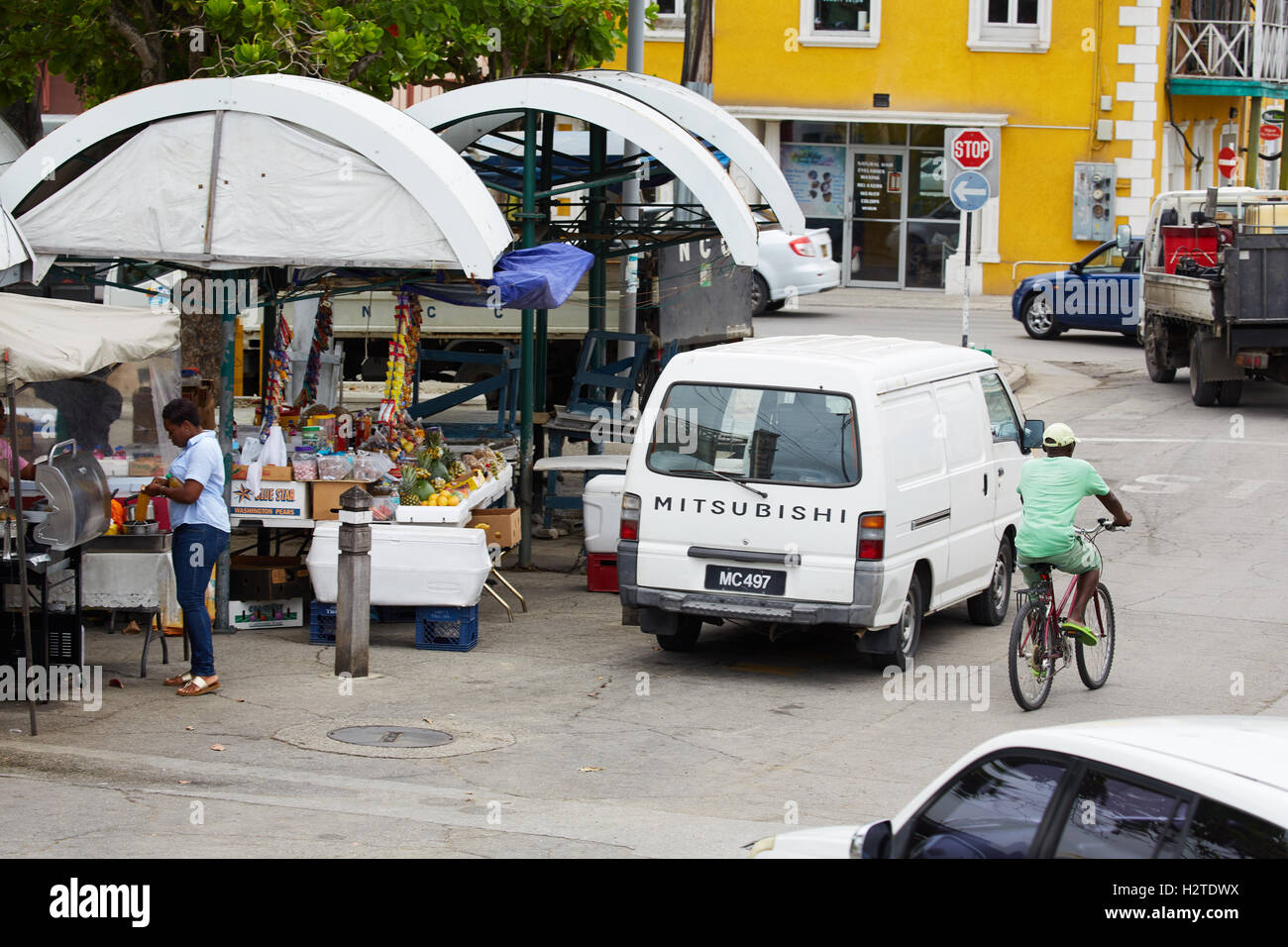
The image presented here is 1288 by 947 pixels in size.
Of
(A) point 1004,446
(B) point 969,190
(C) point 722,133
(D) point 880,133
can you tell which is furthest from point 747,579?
(D) point 880,133

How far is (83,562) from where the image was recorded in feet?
34.3

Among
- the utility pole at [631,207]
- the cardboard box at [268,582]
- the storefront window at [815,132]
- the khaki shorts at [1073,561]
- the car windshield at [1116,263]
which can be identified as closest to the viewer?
the khaki shorts at [1073,561]

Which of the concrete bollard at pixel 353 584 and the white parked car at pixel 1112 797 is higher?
the white parked car at pixel 1112 797

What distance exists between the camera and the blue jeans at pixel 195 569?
32.1ft

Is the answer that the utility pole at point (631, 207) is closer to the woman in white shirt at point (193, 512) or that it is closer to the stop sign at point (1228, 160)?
the woman in white shirt at point (193, 512)

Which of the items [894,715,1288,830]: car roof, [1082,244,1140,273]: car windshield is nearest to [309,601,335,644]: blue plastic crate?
[894,715,1288,830]: car roof

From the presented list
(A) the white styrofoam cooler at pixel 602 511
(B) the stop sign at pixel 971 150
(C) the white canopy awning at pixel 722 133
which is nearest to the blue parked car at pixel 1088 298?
(B) the stop sign at pixel 971 150

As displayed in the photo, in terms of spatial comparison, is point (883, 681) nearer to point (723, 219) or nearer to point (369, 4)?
point (723, 219)

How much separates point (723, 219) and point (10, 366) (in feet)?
22.0

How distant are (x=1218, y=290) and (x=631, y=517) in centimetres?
1238

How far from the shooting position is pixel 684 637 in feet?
37.8

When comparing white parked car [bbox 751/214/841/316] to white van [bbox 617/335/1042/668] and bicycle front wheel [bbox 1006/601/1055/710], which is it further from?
bicycle front wheel [bbox 1006/601/1055/710]

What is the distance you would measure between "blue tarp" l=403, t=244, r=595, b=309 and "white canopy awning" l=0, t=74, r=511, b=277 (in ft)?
1.97

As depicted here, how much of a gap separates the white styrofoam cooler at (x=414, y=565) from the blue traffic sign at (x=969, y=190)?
1038cm
